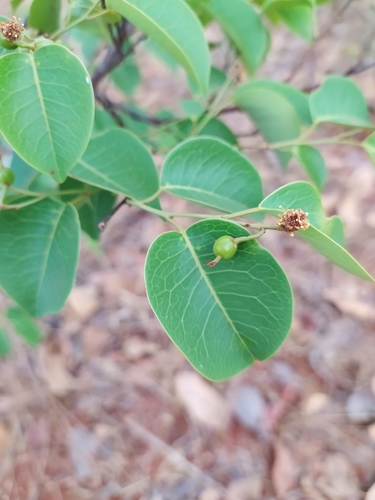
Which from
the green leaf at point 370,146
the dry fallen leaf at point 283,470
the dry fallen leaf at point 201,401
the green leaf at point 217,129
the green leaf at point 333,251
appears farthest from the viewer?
the dry fallen leaf at point 201,401

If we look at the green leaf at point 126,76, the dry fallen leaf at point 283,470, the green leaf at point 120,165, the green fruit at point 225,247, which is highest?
the green fruit at point 225,247

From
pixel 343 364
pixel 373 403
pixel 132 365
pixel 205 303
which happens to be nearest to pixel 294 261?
pixel 343 364

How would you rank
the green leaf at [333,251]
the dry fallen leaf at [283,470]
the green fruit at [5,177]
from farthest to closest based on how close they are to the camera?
the dry fallen leaf at [283,470]
the green fruit at [5,177]
the green leaf at [333,251]

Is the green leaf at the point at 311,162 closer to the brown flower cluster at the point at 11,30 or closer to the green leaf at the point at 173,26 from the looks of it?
the green leaf at the point at 173,26

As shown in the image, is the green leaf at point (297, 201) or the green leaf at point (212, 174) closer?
→ the green leaf at point (297, 201)

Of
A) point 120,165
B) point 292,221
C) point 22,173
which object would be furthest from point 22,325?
point 292,221

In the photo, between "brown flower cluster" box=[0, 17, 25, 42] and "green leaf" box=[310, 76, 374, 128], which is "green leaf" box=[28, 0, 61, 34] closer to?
"brown flower cluster" box=[0, 17, 25, 42]

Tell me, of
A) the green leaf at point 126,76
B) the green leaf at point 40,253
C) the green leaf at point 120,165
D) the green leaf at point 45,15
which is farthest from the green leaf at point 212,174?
the green leaf at point 126,76

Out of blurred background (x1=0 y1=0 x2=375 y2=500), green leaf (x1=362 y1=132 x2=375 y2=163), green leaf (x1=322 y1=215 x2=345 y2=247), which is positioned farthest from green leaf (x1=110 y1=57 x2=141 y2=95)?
green leaf (x1=322 y1=215 x2=345 y2=247)
